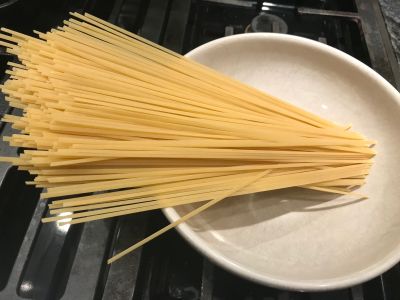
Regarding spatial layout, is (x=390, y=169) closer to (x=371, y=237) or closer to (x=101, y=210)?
(x=371, y=237)

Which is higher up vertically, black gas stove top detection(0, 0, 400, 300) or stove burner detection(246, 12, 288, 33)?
stove burner detection(246, 12, 288, 33)

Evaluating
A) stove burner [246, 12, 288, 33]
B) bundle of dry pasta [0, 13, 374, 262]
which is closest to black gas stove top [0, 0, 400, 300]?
bundle of dry pasta [0, 13, 374, 262]

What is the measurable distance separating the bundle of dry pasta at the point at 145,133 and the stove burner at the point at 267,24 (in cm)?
34

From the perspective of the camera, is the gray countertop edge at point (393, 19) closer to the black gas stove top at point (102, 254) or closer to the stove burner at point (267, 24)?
the black gas stove top at point (102, 254)

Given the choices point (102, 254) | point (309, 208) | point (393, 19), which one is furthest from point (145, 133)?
point (393, 19)

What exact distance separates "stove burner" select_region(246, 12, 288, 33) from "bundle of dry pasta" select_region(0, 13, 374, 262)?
0.34m

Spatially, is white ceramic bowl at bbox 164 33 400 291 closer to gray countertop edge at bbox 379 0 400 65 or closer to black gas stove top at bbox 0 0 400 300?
black gas stove top at bbox 0 0 400 300

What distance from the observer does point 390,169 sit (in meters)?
0.64

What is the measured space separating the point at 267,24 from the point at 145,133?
21.4 inches

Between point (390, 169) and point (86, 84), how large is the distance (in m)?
0.52

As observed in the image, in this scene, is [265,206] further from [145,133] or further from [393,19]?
[393,19]

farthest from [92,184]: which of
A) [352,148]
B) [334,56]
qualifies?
[334,56]

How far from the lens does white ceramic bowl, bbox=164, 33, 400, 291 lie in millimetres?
510

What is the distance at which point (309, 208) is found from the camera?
2.02ft
